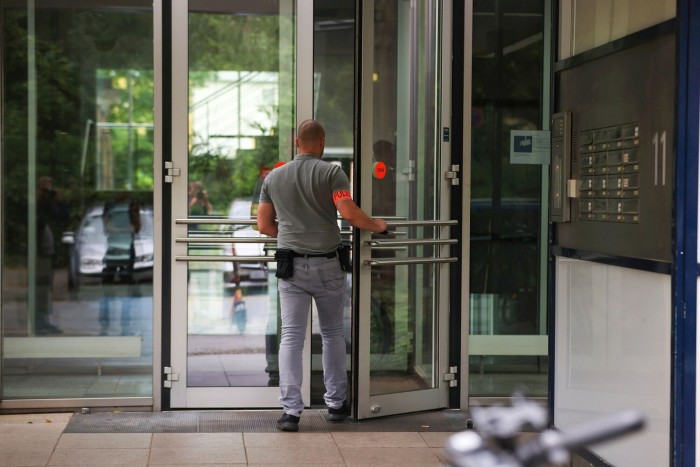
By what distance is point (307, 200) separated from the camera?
6156 mm

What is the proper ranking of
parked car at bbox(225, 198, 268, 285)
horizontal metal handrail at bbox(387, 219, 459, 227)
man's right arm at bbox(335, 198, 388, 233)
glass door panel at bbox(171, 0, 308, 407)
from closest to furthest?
1. man's right arm at bbox(335, 198, 388, 233)
2. horizontal metal handrail at bbox(387, 219, 459, 227)
3. glass door panel at bbox(171, 0, 308, 407)
4. parked car at bbox(225, 198, 268, 285)

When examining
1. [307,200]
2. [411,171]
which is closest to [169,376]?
[307,200]

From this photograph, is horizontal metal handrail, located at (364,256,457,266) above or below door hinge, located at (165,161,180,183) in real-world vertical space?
below

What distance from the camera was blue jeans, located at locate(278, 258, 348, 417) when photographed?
6.19 meters

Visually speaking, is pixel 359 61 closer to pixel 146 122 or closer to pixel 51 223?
pixel 146 122

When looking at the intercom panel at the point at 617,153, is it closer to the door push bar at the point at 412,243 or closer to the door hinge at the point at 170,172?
the door push bar at the point at 412,243

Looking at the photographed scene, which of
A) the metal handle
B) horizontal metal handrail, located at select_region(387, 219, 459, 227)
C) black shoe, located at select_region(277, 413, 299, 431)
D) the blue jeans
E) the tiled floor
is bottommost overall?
the tiled floor

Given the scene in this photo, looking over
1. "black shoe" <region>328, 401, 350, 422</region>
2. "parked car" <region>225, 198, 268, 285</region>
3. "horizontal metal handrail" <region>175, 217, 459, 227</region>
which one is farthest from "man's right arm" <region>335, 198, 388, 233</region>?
"black shoe" <region>328, 401, 350, 422</region>

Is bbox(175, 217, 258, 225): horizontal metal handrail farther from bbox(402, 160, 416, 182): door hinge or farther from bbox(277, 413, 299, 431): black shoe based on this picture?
bbox(277, 413, 299, 431): black shoe

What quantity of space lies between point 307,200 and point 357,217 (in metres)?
0.31

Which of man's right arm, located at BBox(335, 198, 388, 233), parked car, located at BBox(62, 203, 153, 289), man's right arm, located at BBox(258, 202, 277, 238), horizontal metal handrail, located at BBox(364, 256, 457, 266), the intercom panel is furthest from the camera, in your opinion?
parked car, located at BBox(62, 203, 153, 289)

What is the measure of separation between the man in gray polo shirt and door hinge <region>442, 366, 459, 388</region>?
1.00m

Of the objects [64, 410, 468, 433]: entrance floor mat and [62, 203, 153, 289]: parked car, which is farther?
[62, 203, 153, 289]: parked car

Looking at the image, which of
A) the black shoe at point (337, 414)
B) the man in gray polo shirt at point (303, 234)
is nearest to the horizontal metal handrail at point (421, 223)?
the man in gray polo shirt at point (303, 234)
